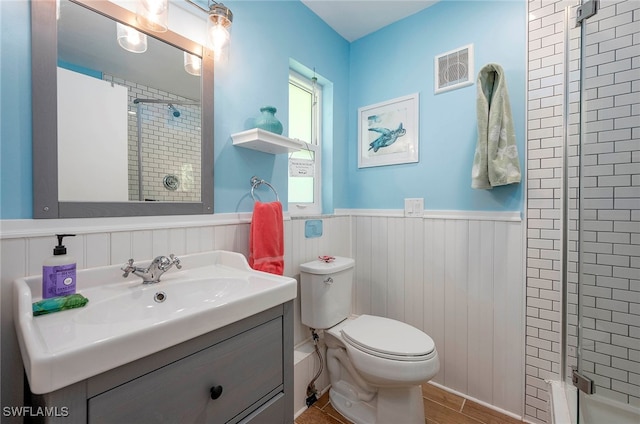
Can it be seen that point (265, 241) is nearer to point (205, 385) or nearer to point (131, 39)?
point (205, 385)

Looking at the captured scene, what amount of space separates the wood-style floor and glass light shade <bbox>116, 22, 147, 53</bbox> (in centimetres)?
191

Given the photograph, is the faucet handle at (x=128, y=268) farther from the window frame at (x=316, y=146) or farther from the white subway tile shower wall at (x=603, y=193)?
the white subway tile shower wall at (x=603, y=193)

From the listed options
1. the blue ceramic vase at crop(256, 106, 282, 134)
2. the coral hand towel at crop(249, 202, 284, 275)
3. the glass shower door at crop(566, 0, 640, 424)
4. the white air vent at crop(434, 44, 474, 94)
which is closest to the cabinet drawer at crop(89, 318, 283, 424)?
the coral hand towel at crop(249, 202, 284, 275)

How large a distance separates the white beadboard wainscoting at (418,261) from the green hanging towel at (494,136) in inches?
9.6

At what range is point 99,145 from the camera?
3.11 ft

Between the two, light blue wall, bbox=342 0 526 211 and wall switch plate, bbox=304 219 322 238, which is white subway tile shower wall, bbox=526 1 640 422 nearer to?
light blue wall, bbox=342 0 526 211

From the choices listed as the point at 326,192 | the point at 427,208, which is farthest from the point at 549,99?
the point at 326,192

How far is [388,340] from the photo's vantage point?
53.4 inches

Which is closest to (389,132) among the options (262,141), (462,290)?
(262,141)

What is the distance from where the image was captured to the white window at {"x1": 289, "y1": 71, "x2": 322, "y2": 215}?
1901 mm

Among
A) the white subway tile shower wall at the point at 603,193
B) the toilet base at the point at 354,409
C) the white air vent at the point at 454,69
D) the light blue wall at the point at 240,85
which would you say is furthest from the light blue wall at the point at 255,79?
the white subway tile shower wall at the point at 603,193

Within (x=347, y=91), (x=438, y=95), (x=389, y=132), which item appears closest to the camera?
(x=438, y=95)

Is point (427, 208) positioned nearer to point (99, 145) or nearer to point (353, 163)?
point (353, 163)

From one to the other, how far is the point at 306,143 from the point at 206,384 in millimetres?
1558
